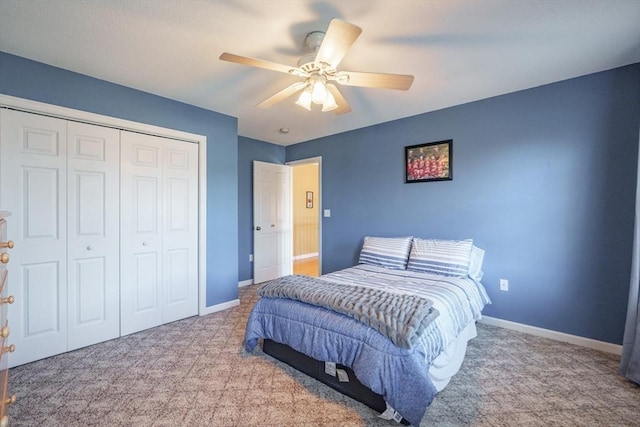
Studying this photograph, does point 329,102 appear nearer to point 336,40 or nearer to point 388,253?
point 336,40

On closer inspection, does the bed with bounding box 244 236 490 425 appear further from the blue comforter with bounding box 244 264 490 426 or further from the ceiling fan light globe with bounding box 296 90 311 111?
the ceiling fan light globe with bounding box 296 90 311 111

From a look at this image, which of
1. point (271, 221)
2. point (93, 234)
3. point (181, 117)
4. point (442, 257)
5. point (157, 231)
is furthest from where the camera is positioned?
point (271, 221)

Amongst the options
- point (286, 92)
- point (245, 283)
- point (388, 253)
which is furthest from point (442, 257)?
point (245, 283)

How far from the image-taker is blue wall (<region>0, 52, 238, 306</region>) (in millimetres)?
2252

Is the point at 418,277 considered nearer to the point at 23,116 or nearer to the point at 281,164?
the point at 281,164

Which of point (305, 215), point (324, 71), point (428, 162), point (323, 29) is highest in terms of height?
point (323, 29)

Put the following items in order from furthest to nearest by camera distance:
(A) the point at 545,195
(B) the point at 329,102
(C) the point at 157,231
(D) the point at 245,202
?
(D) the point at 245,202 < (C) the point at 157,231 < (A) the point at 545,195 < (B) the point at 329,102

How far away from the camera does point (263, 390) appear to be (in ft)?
6.31

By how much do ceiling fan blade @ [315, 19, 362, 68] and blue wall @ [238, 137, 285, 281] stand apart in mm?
3017

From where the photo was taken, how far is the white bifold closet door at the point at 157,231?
2768 millimetres

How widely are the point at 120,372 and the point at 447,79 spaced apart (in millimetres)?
3566

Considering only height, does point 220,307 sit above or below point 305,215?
below

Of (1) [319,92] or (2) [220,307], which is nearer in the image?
(1) [319,92]

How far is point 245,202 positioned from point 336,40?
11.0 feet
